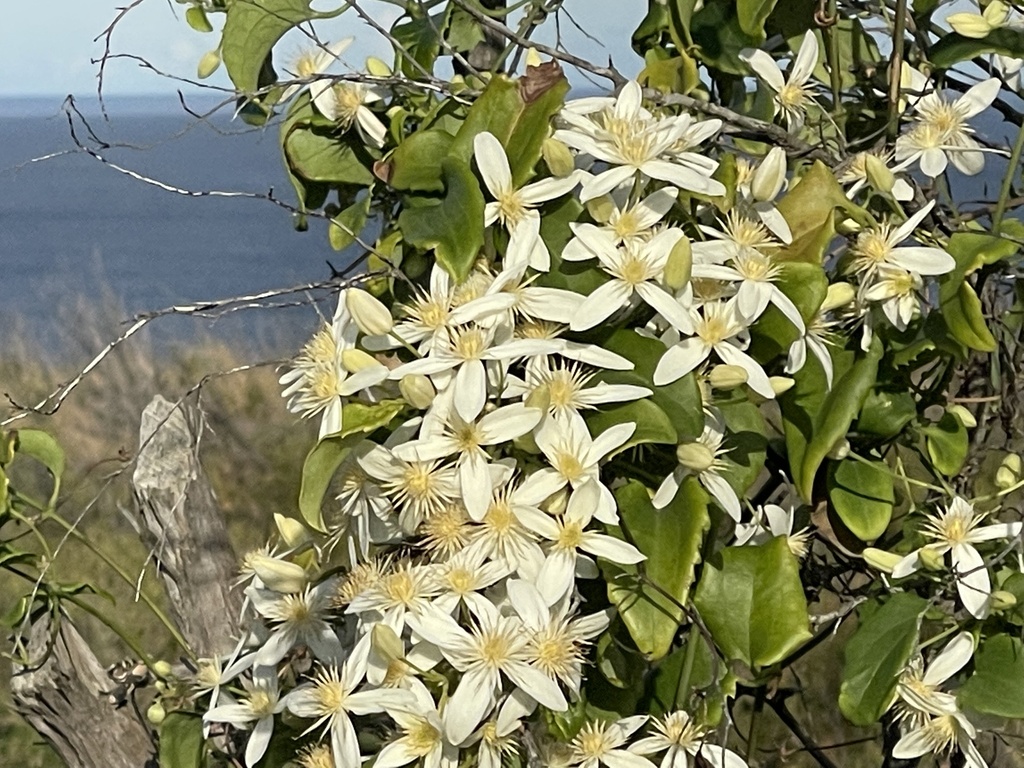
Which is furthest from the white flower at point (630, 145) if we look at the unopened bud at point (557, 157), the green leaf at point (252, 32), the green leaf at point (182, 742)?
the green leaf at point (182, 742)

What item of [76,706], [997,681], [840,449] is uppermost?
[840,449]

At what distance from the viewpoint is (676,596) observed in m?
0.51

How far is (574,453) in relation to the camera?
500mm

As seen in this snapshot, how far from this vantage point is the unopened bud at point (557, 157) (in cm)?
53

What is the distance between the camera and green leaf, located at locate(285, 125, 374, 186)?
66 centimetres

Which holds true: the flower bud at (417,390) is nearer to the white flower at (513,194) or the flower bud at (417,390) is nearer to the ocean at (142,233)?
the white flower at (513,194)

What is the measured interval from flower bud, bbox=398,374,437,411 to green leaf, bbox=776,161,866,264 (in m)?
0.19

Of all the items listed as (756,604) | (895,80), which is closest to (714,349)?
(756,604)

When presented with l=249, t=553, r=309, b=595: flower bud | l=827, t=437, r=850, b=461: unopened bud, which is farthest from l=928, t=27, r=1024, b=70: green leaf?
l=249, t=553, r=309, b=595: flower bud

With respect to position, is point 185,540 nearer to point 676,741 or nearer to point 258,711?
point 258,711

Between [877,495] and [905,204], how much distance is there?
0.54 feet

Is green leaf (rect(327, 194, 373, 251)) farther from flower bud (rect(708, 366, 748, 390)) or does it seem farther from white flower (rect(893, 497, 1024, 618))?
white flower (rect(893, 497, 1024, 618))

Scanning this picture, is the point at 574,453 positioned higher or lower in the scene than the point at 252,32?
lower

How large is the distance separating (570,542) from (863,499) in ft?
0.59
